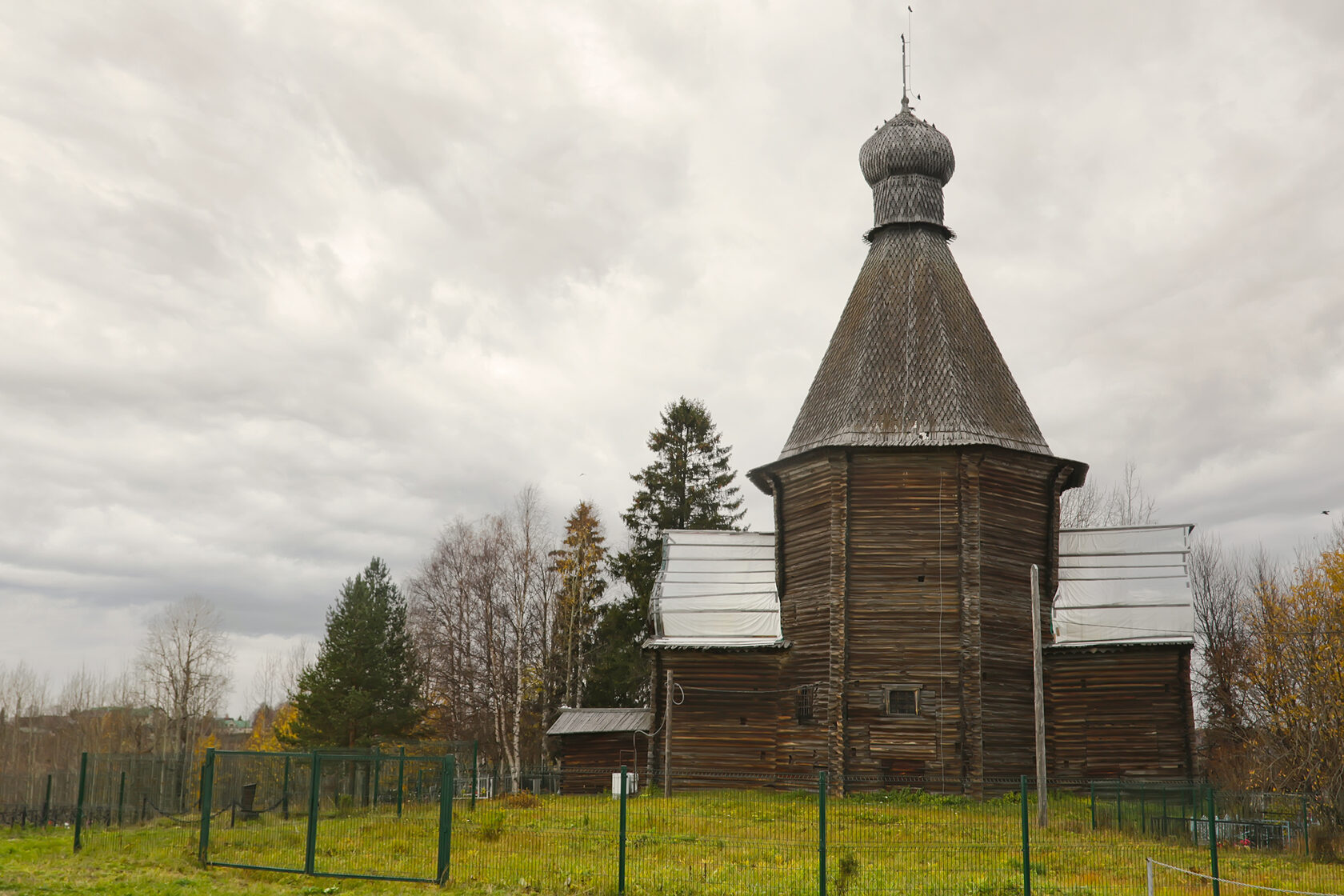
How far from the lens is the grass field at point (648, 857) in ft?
42.2

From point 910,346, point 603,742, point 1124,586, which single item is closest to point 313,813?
point 603,742

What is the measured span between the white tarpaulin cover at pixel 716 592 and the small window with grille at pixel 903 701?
3.53 metres

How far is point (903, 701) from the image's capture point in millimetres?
24828

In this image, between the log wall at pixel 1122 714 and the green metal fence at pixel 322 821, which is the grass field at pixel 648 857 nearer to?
the green metal fence at pixel 322 821

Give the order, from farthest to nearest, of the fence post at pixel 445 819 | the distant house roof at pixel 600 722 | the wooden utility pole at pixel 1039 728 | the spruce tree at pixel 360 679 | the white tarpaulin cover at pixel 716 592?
the spruce tree at pixel 360 679 → the distant house roof at pixel 600 722 → the white tarpaulin cover at pixel 716 592 → the wooden utility pole at pixel 1039 728 → the fence post at pixel 445 819

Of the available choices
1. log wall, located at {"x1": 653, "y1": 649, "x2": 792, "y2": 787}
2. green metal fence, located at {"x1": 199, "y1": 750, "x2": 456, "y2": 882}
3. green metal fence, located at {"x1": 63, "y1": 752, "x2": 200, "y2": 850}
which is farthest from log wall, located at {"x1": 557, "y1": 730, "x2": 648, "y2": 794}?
green metal fence, located at {"x1": 63, "y1": 752, "x2": 200, "y2": 850}

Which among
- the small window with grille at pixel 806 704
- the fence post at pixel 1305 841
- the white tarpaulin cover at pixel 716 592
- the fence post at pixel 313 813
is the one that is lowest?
the fence post at pixel 1305 841

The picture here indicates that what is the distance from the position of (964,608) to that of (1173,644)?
17.8 feet

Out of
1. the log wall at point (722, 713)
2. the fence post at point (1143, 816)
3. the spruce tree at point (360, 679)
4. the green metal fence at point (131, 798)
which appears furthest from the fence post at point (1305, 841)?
the spruce tree at point (360, 679)

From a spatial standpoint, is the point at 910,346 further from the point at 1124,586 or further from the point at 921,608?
the point at 1124,586

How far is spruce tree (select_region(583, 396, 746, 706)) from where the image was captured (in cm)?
4191

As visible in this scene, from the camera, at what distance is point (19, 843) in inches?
709

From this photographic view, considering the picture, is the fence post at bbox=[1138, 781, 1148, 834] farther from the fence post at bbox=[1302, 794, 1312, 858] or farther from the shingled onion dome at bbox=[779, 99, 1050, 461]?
the shingled onion dome at bbox=[779, 99, 1050, 461]

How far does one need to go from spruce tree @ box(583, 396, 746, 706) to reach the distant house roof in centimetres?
942
